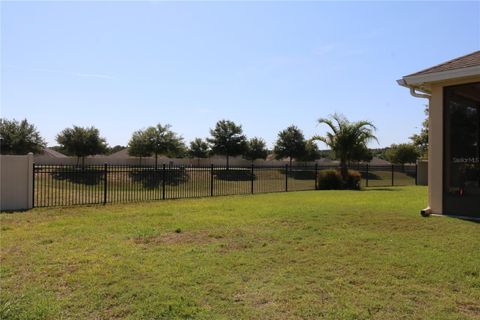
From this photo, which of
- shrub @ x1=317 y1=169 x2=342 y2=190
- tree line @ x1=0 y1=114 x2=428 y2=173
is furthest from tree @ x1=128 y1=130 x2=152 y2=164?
shrub @ x1=317 y1=169 x2=342 y2=190

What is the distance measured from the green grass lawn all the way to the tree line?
45.8 ft

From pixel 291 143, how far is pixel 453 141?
164ft

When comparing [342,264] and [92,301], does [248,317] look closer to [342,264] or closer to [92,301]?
[92,301]

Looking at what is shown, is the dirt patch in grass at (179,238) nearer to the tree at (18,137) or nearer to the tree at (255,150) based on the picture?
the tree at (18,137)

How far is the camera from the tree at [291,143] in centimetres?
Result: 5872

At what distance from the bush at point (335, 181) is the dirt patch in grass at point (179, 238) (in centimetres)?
1415

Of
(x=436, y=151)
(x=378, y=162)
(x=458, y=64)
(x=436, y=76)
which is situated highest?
(x=458, y=64)

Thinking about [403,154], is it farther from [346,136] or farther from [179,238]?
[179,238]

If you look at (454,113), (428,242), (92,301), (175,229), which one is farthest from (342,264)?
(454,113)

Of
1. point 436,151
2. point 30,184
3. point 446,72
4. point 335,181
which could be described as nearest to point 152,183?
point 30,184

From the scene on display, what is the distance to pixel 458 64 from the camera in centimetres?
896

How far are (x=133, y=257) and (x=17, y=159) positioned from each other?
23.7 feet

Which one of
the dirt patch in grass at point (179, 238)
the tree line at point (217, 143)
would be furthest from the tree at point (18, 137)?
the dirt patch in grass at point (179, 238)

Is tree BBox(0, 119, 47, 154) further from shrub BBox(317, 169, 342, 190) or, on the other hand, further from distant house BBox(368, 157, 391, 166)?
distant house BBox(368, 157, 391, 166)
